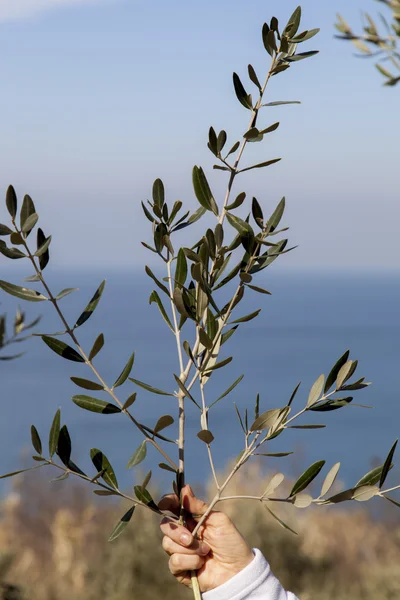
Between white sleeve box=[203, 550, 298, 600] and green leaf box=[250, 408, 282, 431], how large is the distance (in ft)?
1.59

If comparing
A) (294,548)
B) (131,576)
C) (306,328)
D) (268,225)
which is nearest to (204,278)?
(268,225)

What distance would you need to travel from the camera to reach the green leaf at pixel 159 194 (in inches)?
39.8

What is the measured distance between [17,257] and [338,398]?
1.44 feet

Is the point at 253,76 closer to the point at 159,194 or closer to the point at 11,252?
the point at 159,194

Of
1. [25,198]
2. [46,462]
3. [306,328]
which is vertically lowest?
[306,328]

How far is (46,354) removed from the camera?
1847 inches

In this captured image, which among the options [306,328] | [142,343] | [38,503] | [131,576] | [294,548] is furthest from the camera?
[306,328]

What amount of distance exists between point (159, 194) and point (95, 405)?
30cm

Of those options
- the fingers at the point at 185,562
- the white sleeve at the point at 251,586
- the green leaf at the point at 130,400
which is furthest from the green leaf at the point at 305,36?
the white sleeve at the point at 251,586

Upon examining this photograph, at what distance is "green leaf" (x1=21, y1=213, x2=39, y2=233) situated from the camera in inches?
34.2

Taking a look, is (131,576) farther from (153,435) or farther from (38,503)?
(153,435)

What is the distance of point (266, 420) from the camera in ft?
2.95

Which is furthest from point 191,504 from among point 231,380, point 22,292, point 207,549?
point 231,380

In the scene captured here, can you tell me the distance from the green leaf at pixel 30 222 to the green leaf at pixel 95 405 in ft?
0.70
